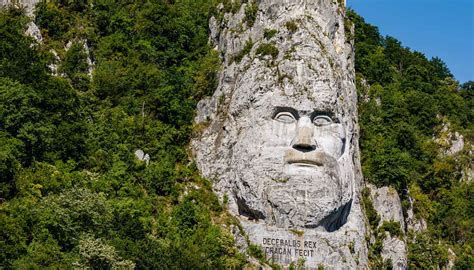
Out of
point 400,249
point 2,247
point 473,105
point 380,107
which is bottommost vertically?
point 2,247

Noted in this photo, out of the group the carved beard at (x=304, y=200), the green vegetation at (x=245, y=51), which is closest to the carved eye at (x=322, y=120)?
the carved beard at (x=304, y=200)

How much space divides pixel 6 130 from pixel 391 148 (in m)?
23.8

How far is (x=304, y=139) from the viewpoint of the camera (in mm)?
45750

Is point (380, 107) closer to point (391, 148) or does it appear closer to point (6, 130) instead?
point (391, 148)

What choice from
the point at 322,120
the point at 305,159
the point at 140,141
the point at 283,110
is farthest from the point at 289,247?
the point at 140,141

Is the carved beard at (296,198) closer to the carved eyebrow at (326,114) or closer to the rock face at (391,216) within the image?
the carved eyebrow at (326,114)

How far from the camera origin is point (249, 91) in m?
47.9

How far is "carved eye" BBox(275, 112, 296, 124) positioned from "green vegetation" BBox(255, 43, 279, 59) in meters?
3.79

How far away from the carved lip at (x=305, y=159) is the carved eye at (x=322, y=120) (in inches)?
79.6

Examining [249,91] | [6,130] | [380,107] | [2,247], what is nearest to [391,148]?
[380,107]

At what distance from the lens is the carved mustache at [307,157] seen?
45469mm

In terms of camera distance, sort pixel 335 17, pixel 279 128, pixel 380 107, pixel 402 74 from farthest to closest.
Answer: pixel 402 74
pixel 380 107
pixel 335 17
pixel 279 128

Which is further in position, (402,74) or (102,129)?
(402,74)

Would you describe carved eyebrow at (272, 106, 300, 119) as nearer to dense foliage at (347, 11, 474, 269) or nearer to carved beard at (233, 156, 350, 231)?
carved beard at (233, 156, 350, 231)
